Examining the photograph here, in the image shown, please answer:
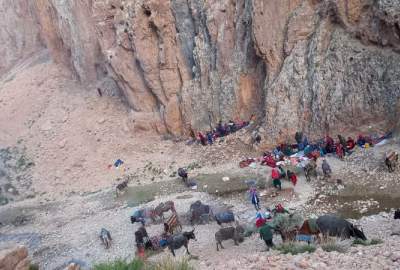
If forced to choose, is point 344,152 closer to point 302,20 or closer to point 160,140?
point 302,20

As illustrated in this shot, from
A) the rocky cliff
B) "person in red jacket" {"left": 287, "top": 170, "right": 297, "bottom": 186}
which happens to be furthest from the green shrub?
the rocky cliff

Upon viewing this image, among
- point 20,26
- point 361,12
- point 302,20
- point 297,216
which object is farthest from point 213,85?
point 20,26

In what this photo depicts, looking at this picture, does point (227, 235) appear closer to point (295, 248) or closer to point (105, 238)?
point (295, 248)

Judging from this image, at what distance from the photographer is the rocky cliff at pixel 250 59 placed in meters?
19.8

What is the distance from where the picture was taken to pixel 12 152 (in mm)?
28922

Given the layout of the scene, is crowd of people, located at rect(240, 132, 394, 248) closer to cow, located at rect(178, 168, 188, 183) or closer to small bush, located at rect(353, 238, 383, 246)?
cow, located at rect(178, 168, 188, 183)

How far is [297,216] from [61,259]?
8621 mm

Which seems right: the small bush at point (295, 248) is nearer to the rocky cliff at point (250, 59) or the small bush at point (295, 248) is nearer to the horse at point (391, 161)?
the horse at point (391, 161)

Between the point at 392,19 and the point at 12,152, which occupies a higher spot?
the point at 392,19

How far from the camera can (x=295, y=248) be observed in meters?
11.0

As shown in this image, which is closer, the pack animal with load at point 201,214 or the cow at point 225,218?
the cow at point 225,218

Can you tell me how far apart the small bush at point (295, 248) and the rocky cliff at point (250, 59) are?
9910mm

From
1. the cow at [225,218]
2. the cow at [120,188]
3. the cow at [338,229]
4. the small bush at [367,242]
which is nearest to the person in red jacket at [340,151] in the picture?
the cow at [225,218]

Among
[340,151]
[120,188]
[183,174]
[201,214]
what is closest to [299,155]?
[340,151]
